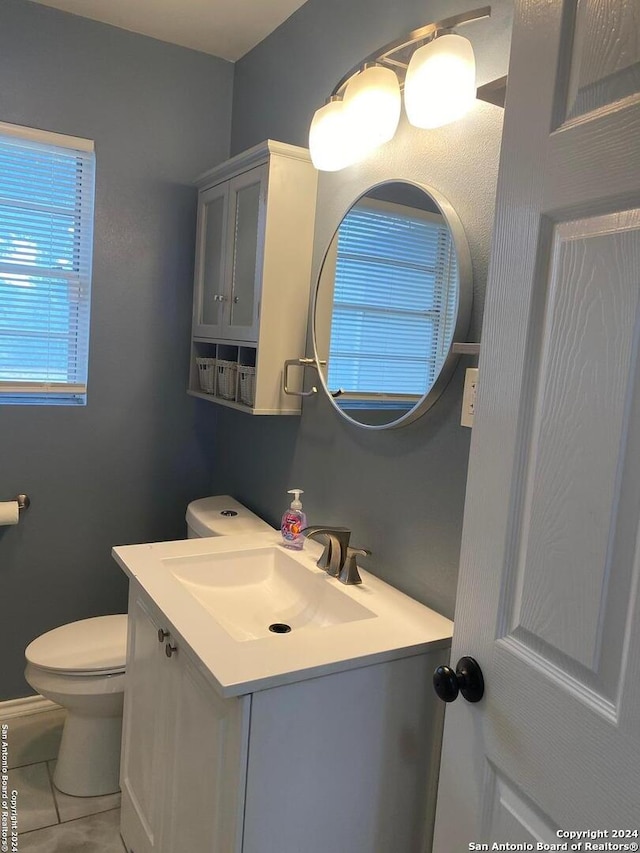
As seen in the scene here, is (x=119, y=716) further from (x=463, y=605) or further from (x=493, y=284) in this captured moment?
(x=493, y=284)

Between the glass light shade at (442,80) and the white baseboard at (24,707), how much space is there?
2391mm

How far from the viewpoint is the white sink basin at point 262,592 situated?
1660 mm

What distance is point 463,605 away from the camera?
1109 mm

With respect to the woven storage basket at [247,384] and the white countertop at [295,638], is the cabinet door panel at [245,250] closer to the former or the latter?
the woven storage basket at [247,384]

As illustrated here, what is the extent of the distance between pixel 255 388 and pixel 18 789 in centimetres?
148

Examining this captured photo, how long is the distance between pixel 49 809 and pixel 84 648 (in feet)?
1.56

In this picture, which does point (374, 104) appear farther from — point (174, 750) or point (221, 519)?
point (174, 750)

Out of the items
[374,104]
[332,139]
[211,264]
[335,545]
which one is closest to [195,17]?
[211,264]

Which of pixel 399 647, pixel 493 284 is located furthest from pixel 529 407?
pixel 399 647

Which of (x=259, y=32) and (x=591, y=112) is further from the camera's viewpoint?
(x=259, y=32)

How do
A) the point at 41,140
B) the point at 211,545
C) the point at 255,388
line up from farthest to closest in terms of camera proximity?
the point at 41,140, the point at 255,388, the point at 211,545

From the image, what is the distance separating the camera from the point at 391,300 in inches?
65.8

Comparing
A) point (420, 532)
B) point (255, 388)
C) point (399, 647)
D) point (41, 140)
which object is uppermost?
point (41, 140)

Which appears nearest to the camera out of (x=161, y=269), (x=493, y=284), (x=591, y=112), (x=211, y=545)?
(x=591, y=112)
